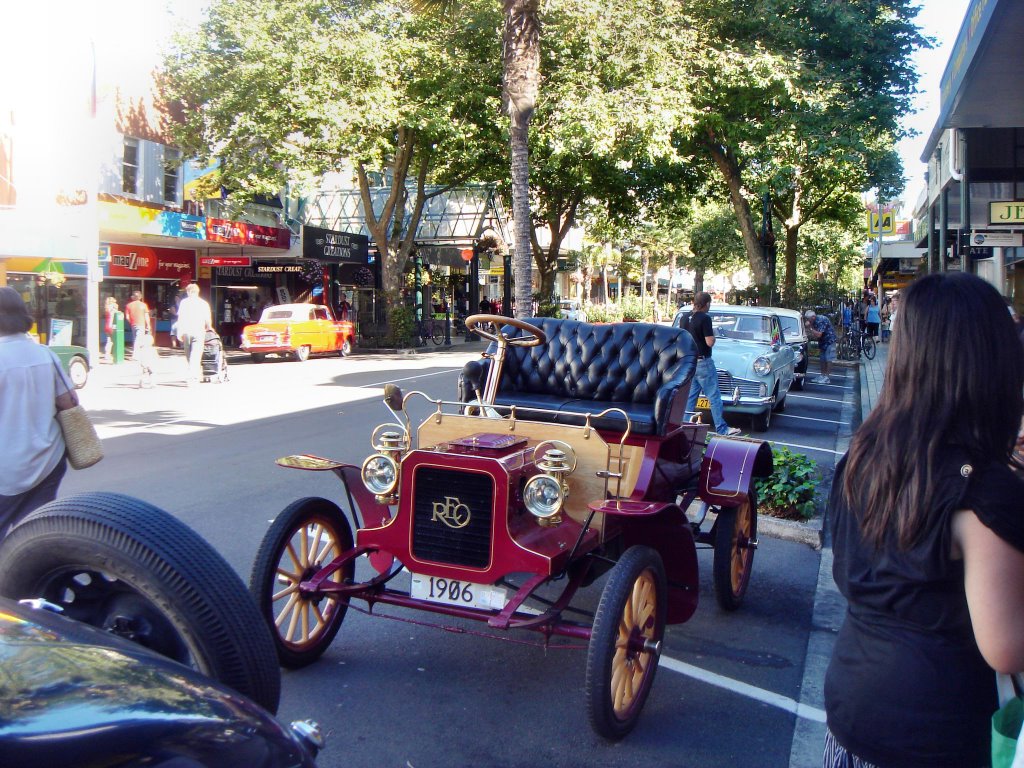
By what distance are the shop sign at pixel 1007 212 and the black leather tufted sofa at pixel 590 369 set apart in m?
8.20

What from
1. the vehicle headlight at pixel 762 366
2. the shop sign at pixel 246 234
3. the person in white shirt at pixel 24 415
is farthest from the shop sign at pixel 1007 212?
the shop sign at pixel 246 234

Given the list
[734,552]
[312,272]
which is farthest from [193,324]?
[312,272]

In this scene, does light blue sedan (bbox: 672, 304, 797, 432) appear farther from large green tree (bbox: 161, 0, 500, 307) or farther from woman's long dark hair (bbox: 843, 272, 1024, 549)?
large green tree (bbox: 161, 0, 500, 307)

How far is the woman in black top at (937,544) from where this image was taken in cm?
185

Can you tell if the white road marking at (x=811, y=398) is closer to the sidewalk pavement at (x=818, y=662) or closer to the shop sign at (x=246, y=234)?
the sidewalk pavement at (x=818, y=662)

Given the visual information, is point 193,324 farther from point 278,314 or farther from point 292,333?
point 278,314

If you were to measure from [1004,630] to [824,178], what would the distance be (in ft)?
84.5

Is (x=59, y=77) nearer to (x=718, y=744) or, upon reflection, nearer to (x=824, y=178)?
(x=824, y=178)

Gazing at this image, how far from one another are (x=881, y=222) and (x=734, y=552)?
2008 centimetres

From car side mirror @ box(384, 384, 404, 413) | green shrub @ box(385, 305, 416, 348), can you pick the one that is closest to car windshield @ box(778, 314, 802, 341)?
car side mirror @ box(384, 384, 404, 413)

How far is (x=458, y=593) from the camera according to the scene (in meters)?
4.16

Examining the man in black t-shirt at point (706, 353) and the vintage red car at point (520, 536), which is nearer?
the vintage red car at point (520, 536)

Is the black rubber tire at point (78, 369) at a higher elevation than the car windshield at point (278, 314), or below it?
below

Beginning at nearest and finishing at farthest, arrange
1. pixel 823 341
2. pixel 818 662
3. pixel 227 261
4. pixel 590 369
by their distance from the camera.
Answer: pixel 818 662 < pixel 590 369 < pixel 823 341 < pixel 227 261
